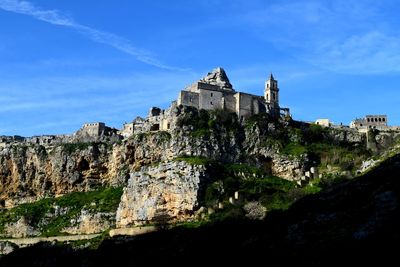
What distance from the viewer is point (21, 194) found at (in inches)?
4503

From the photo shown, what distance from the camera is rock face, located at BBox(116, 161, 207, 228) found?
90.6 metres

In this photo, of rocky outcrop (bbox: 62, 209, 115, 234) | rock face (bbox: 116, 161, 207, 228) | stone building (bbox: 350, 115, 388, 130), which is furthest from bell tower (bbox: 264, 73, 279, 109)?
rocky outcrop (bbox: 62, 209, 115, 234)

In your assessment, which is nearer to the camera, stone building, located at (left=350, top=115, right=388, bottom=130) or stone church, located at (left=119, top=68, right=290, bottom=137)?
stone church, located at (left=119, top=68, right=290, bottom=137)

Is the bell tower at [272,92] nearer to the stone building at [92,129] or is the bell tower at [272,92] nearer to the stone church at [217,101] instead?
the stone church at [217,101]

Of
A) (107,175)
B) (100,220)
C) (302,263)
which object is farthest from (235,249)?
(107,175)

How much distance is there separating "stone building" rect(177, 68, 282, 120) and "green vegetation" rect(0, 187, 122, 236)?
16375 millimetres

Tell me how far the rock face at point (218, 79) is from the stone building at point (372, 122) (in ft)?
67.6

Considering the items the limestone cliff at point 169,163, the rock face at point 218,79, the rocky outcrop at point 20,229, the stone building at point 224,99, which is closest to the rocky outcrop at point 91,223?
the limestone cliff at point 169,163

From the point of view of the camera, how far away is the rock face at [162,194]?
90.6 meters

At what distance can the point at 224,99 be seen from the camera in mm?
105562

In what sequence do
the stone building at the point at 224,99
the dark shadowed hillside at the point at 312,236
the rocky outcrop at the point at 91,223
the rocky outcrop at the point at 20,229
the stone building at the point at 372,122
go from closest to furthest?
the dark shadowed hillside at the point at 312,236, the rocky outcrop at the point at 91,223, the stone building at the point at 224,99, the rocky outcrop at the point at 20,229, the stone building at the point at 372,122

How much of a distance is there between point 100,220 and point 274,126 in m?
27.4

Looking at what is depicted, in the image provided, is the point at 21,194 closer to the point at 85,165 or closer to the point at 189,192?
the point at 85,165

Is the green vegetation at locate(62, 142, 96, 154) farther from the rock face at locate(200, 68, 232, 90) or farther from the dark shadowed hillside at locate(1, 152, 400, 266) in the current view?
the dark shadowed hillside at locate(1, 152, 400, 266)
